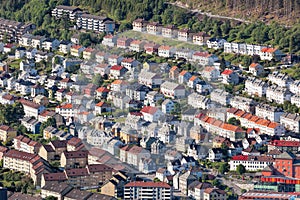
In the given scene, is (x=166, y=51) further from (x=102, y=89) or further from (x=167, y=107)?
(x=167, y=107)

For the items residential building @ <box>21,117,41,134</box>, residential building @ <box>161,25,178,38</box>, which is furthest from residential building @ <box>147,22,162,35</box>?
residential building @ <box>21,117,41,134</box>

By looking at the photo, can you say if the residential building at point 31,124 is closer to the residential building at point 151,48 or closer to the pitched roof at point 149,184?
the residential building at point 151,48

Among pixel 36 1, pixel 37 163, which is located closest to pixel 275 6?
pixel 36 1

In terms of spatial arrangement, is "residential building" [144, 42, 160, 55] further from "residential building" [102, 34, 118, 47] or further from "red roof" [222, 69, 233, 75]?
"red roof" [222, 69, 233, 75]

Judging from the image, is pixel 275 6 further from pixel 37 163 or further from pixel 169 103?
pixel 37 163

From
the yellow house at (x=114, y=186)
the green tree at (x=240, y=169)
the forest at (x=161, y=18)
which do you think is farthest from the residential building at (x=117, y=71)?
the yellow house at (x=114, y=186)
